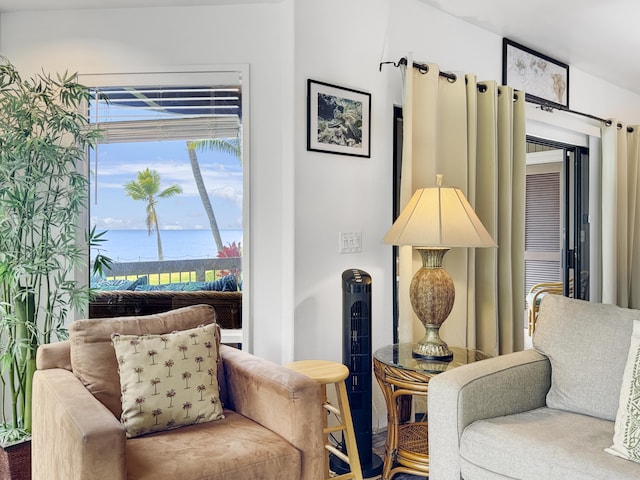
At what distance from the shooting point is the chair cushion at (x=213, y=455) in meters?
1.62

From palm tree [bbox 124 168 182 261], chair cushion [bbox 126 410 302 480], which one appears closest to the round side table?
chair cushion [bbox 126 410 302 480]

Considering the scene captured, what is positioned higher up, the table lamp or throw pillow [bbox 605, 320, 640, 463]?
the table lamp

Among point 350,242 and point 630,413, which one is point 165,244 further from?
point 630,413

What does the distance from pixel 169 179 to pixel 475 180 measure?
74.7 inches

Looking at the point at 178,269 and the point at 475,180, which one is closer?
the point at 178,269

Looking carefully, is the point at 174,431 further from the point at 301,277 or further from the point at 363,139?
the point at 363,139

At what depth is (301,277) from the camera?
276cm

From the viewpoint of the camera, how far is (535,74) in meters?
4.14

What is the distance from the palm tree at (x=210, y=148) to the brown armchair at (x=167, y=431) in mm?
756

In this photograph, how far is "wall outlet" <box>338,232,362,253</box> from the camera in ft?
9.55

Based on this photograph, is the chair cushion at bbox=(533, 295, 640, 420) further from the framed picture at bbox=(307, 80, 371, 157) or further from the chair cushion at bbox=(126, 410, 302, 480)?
the framed picture at bbox=(307, 80, 371, 157)

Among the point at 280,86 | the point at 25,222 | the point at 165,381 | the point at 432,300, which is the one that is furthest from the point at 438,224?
the point at 25,222

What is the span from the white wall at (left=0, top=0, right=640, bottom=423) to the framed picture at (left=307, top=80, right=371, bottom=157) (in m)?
0.05

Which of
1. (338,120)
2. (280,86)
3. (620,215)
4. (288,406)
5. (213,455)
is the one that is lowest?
(213,455)
